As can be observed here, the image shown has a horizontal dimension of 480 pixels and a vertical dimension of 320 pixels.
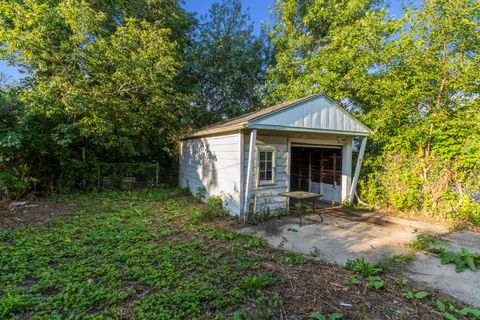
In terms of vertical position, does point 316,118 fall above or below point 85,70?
below

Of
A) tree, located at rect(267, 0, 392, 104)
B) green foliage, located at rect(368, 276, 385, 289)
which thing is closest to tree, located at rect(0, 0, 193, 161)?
tree, located at rect(267, 0, 392, 104)

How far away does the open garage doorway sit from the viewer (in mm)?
7551

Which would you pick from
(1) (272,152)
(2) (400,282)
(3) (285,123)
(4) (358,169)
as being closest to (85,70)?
(1) (272,152)

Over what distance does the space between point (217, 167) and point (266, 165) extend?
1640 millimetres

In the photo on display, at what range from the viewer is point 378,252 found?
386 centimetres

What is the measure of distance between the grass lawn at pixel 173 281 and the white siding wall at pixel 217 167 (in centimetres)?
156

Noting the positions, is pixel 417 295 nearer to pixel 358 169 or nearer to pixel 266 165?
pixel 266 165

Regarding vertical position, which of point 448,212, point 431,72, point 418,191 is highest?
point 431,72

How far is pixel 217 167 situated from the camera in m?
6.84

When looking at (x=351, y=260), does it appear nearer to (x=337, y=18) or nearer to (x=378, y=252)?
(x=378, y=252)

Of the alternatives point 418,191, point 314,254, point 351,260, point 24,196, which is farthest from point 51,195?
point 418,191

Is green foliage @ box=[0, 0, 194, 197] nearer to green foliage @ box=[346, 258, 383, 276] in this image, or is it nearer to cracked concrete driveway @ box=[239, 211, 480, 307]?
cracked concrete driveway @ box=[239, 211, 480, 307]

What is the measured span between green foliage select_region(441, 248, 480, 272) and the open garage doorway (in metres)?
3.85

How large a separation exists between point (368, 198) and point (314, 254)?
4.35m
